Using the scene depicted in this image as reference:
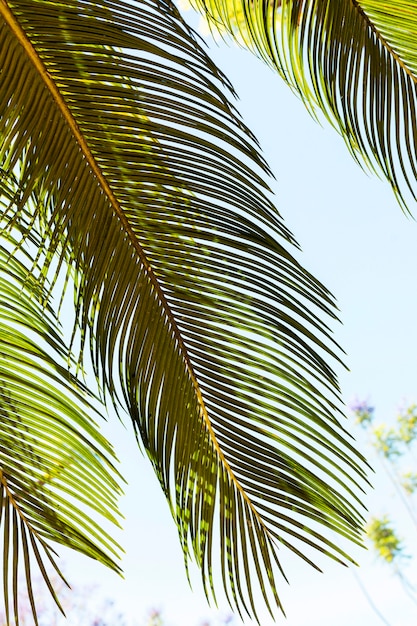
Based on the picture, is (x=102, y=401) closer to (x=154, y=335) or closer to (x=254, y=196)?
(x=154, y=335)

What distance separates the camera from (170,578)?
779 inches

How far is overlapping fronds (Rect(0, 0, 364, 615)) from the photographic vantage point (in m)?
1.33

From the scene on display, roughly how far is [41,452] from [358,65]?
126 cm

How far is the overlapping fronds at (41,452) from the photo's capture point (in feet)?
4.01

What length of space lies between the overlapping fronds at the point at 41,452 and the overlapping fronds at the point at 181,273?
0.30 feet

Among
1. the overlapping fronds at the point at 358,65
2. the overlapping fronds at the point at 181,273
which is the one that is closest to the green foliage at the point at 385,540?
the overlapping fronds at the point at 358,65

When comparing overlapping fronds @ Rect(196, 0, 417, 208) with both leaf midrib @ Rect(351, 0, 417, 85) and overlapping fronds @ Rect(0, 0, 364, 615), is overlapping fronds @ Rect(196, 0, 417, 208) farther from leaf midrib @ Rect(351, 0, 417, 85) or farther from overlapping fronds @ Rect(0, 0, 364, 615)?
overlapping fronds @ Rect(0, 0, 364, 615)

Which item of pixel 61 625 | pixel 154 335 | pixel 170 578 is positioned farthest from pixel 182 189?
pixel 170 578

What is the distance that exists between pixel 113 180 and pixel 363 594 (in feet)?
69.8

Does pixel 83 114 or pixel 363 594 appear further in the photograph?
pixel 363 594

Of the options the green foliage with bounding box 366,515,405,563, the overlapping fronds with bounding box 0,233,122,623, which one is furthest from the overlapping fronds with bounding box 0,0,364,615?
the green foliage with bounding box 366,515,405,563

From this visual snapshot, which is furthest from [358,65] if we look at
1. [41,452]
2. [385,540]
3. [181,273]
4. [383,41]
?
[385,540]

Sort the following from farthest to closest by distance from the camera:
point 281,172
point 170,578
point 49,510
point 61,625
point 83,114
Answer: point 170,578, point 281,172, point 61,625, point 83,114, point 49,510

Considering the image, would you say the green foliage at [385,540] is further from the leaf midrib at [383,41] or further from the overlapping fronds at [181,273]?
the overlapping fronds at [181,273]
